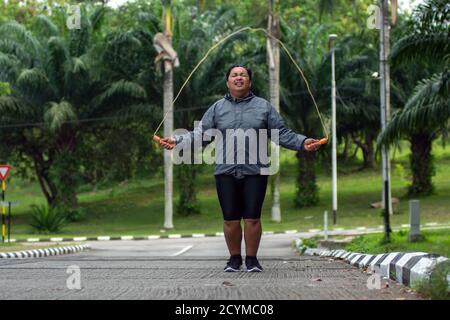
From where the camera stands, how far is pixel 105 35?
3938cm

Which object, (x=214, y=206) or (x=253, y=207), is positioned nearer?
(x=253, y=207)

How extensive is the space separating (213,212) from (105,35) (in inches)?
394

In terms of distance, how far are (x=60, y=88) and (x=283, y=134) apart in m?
31.2

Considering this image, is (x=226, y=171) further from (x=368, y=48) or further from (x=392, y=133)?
(x=368, y=48)

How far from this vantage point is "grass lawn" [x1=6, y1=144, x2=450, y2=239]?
123ft

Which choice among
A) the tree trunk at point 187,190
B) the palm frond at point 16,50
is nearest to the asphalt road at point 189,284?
the palm frond at point 16,50

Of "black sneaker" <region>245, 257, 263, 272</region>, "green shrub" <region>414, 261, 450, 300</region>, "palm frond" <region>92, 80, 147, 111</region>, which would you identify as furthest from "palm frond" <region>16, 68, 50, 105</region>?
"green shrub" <region>414, 261, 450, 300</region>

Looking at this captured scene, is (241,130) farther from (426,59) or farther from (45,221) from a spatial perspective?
(45,221)

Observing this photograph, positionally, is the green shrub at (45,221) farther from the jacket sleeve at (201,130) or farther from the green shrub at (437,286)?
the green shrub at (437,286)

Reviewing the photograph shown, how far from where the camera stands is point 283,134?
30.0 ft

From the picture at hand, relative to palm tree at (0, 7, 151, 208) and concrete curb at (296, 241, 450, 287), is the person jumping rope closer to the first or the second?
concrete curb at (296, 241, 450, 287)

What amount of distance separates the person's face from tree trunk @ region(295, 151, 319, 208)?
3323cm

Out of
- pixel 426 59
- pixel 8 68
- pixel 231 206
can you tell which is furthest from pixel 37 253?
pixel 8 68
